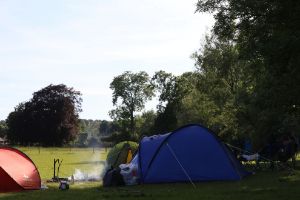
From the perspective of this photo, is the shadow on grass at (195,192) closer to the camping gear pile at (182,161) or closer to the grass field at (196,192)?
the grass field at (196,192)

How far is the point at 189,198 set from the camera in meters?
13.4

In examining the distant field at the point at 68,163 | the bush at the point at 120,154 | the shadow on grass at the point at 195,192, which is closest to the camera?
the shadow on grass at the point at 195,192

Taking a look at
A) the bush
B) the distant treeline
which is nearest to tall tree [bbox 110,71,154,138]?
the distant treeline

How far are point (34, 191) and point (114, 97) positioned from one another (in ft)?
254

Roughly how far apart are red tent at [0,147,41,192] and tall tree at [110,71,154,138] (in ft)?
246

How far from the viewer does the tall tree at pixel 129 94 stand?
92812 millimetres

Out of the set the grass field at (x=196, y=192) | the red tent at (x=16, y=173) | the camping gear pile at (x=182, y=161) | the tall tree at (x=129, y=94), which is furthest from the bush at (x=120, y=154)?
the tall tree at (x=129, y=94)

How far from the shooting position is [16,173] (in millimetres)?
16703

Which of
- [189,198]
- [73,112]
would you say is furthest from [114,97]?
[189,198]

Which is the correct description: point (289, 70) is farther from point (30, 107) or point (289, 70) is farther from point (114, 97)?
point (30, 107)

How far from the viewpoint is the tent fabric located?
59.6 ft

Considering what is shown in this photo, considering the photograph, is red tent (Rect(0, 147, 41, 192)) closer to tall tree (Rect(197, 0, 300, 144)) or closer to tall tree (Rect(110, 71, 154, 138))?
tall tree (Rect(197, 0, 300, 144))

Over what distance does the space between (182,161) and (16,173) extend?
592cm

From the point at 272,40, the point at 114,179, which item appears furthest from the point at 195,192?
the point at 272,40
